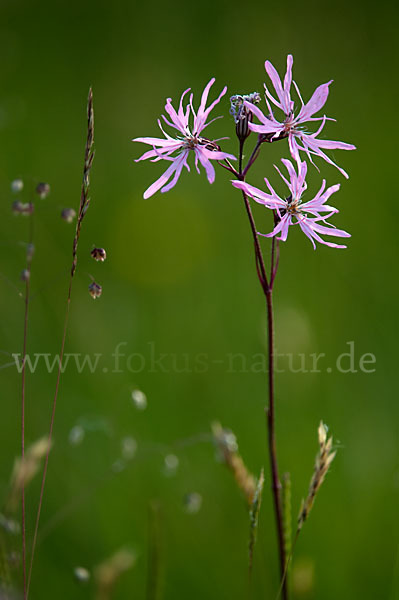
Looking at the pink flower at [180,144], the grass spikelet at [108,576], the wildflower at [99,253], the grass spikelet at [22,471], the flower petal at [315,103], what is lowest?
the grass spikelet at [108,576]

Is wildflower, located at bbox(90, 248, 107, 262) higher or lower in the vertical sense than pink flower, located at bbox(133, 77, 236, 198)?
lower

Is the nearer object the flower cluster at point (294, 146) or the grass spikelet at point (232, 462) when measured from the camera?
the flower cluster at point (294, 146)

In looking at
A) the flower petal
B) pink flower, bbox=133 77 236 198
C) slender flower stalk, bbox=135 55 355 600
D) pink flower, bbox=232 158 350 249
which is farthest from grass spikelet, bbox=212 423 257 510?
the flower petal

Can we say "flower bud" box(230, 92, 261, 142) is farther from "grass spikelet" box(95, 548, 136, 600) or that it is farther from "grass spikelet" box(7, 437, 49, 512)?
"grass spikelet" box(95, 548, 136, 600)

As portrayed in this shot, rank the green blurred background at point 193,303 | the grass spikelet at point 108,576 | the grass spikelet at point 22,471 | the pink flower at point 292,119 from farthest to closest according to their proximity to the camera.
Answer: the green blurred background at point 193,303, the grass spikelet at point 108,576, the grass spikelet at point 22,471, the pink flower at point 292,119

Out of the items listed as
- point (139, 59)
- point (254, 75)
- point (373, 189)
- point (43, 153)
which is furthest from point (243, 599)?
point (139, 59)

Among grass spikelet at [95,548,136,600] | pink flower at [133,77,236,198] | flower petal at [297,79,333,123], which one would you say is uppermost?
flower petal at [297,79,333,123]

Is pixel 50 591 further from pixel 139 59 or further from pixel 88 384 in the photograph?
pixel 139 59

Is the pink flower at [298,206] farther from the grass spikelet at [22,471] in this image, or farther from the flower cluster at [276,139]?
the grass spikelet at [22,471]

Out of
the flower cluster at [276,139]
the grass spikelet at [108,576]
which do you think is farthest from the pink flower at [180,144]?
the grass spikelet at [108,576]
